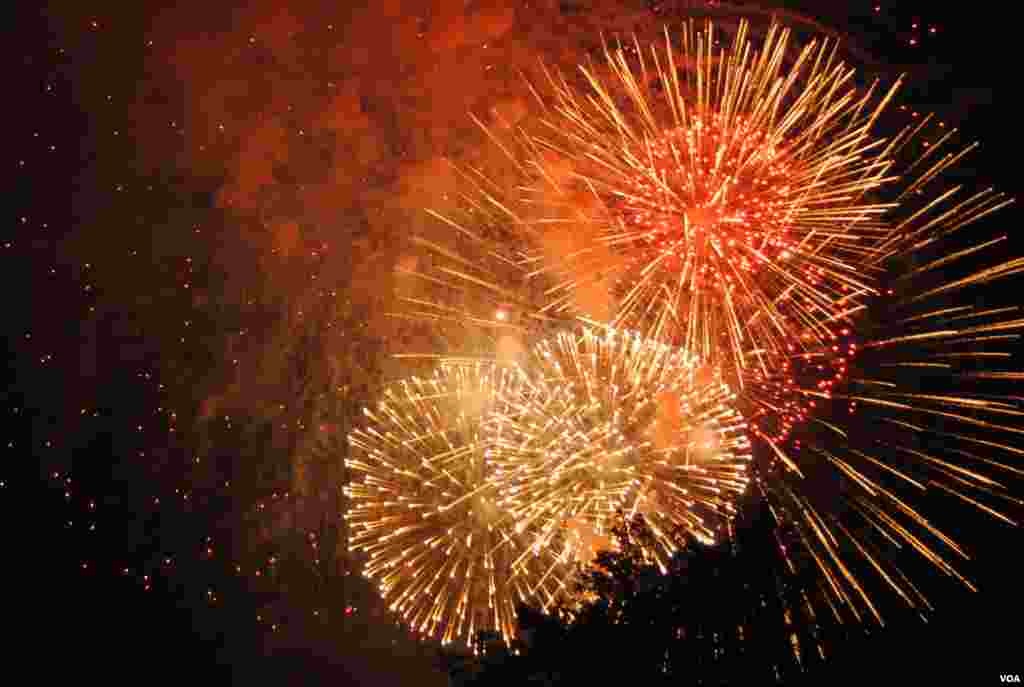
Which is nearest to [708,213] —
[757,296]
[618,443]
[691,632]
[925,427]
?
[757,296]

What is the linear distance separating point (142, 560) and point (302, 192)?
2.65 m

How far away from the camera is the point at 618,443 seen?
396 cm

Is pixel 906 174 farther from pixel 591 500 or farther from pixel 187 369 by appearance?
pixel 187 369

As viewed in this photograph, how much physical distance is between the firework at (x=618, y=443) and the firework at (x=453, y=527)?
15 cm

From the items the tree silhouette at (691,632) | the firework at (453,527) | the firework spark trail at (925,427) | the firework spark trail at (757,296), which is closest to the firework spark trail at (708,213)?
the firework spark trail at (757,296)

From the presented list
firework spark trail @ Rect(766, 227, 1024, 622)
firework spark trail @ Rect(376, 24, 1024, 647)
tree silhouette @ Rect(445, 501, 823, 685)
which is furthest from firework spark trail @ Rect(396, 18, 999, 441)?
tree silhouette @ Rect(445, 501, 823, 685)

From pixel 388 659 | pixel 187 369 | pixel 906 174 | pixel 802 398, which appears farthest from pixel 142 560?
pixel 906 174

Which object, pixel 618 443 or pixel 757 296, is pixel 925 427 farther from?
pixel 618 443

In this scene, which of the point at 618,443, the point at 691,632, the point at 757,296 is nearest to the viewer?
the point at 691,632

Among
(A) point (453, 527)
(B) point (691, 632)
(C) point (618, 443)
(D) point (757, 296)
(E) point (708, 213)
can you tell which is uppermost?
(E) point (708, 213)

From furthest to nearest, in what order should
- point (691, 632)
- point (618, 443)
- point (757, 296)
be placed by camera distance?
1. point (757, 296)
2. point (618, 443)
3. point (691, 632)

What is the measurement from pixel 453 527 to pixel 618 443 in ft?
3.57

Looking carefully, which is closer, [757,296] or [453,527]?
[453,527]

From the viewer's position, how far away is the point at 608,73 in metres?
4.64
